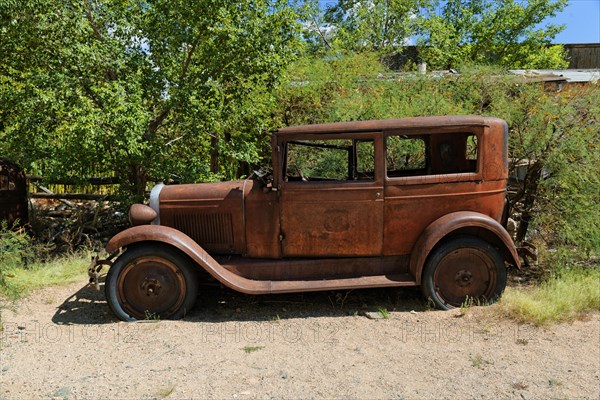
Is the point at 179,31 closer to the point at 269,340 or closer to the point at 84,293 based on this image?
the point at 84,293

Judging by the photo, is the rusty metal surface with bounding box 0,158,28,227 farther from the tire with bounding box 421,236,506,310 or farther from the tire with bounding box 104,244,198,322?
the tire with bounding box 421,236,506,310

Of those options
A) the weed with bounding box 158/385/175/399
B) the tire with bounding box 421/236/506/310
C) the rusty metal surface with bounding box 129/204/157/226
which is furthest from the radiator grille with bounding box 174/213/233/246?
the tire with bounding box 421/236/506/310

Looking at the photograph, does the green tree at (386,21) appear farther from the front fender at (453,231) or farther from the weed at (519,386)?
the weed at (519,386)

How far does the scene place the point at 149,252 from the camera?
4.71m

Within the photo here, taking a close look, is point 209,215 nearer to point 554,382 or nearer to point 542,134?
point 554,382

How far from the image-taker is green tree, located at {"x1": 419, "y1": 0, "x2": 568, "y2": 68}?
19.5m

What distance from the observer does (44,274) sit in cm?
633

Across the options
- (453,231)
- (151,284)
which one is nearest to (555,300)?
(453,231)

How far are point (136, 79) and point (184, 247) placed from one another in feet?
11.7

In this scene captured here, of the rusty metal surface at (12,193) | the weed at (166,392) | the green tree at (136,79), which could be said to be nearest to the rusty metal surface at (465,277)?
the weed at (166,392)

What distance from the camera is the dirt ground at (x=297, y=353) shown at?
343 cm

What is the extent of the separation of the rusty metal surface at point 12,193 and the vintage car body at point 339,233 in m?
4.80

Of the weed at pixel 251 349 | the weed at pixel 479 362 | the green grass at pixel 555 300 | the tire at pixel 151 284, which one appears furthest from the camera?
the tire at pixel 151 284

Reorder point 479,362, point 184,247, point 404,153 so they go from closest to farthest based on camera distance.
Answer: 1. point 479,362
2. point 184,247
3. point 404,153
